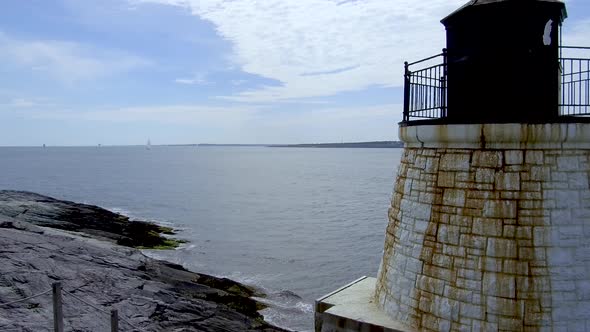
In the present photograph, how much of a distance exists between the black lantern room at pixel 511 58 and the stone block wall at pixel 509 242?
2.31 ft

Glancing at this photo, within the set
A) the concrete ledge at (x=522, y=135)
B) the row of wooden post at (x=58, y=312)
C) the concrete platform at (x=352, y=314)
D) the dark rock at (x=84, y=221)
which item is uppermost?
the concrete ledge at (x=522, y=135)

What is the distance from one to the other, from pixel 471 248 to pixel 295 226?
33940 mm

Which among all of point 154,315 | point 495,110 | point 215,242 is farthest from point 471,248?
point 215,242

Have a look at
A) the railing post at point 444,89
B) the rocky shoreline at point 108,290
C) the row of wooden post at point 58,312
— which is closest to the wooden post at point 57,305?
the row of wooden post at point 58,312

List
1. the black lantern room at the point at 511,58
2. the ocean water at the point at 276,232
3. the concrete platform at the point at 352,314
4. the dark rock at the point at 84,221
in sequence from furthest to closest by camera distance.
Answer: the dark rock at the point at 84,221
the ocean water at the point at 276,232
the concrete platform at the point at 352,314
the black lantern room at the point at 511,58

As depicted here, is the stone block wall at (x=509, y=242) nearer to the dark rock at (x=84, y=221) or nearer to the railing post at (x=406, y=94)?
the railing post at (x=406, y=94)

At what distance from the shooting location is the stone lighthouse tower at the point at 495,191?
582cm

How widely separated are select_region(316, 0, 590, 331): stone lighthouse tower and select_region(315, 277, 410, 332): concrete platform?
1.3 inches

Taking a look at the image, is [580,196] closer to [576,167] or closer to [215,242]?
[576,167]

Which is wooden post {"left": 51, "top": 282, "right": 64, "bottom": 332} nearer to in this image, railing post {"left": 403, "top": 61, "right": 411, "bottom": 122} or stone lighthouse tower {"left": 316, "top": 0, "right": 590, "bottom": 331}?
stone lighthouse tower {"left": 316, "top": 0, "right": 590, "bottom": 331}

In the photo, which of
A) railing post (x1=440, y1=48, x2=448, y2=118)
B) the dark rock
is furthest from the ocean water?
railing post (x1=440, y1=48, x2=448, y2=118)

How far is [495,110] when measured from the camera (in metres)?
6.46

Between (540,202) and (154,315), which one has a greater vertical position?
(540,202)

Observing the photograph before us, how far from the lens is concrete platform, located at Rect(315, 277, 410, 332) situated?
6.93 m
